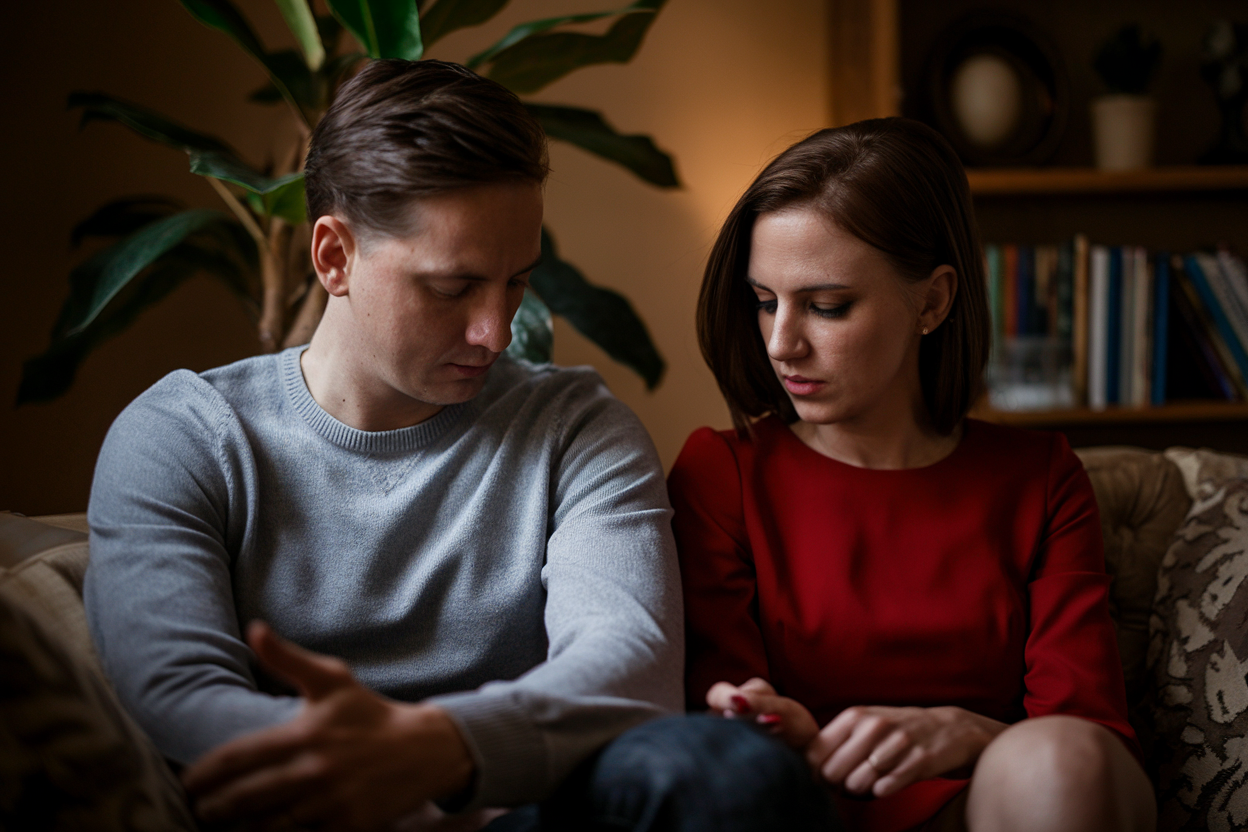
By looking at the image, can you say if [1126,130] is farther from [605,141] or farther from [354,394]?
[354,394]

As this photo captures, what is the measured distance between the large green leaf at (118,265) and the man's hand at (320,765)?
2.56ft

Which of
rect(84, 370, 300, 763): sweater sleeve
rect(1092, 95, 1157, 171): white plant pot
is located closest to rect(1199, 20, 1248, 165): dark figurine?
rect(1092, 95, 1157, 171): white plant pot

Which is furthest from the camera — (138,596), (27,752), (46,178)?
(46,178)

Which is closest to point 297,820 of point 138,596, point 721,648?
point 138,596

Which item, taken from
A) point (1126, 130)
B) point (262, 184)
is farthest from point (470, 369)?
point (1126, 130)

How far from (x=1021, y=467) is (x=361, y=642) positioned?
76 cm

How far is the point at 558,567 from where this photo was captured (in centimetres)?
93

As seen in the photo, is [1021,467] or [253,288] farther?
[253,288]

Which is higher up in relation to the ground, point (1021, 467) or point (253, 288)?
point (253, 288)

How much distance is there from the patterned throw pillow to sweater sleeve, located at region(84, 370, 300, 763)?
0.94 metres

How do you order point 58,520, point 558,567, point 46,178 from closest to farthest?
point 558,567, point 58,520, point 46,178

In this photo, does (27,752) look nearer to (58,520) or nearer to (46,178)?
(58,520)

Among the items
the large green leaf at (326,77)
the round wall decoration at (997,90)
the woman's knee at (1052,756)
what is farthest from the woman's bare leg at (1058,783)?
the round wall decoration at (997,90)

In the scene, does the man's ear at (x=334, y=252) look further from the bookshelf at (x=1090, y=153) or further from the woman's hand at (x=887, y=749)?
the bookshelf at (x=1090, y=153)
